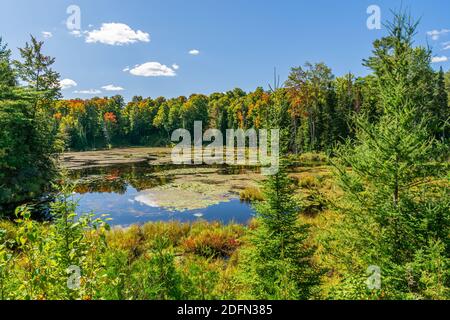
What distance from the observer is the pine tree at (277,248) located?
615 centimetres

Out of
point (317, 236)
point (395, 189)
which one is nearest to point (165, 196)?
point (317, 236)

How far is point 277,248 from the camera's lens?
6.50 m

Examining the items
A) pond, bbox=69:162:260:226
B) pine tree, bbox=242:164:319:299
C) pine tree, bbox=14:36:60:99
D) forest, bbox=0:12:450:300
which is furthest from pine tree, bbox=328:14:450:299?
pine tree, bbox=14:36:60:99

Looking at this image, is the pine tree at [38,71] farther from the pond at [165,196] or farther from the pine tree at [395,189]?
the pine tree at [395,189]

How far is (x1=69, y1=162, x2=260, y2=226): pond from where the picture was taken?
16500 millimetres

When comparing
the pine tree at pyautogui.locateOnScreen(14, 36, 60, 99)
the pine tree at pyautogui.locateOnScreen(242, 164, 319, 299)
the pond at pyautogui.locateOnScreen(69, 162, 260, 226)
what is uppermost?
the pine tree at pyautogui.locateOnScreen(14, 36, 60, 99)

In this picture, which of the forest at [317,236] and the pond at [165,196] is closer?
the forest at [317,236]

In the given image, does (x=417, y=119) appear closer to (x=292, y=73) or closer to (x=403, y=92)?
(x=403, y=92)

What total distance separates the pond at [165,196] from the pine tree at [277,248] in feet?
20.1

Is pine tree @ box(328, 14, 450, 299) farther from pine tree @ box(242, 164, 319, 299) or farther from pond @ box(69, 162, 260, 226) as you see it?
pond @ box(69, 162, 260, 226)

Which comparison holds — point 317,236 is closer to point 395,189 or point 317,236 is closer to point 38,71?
point 395,189

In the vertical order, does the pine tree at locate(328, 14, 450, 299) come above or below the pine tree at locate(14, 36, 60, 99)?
below

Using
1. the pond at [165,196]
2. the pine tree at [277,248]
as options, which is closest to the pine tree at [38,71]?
the pond at [165,196]

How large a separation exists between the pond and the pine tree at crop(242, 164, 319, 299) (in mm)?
6138
